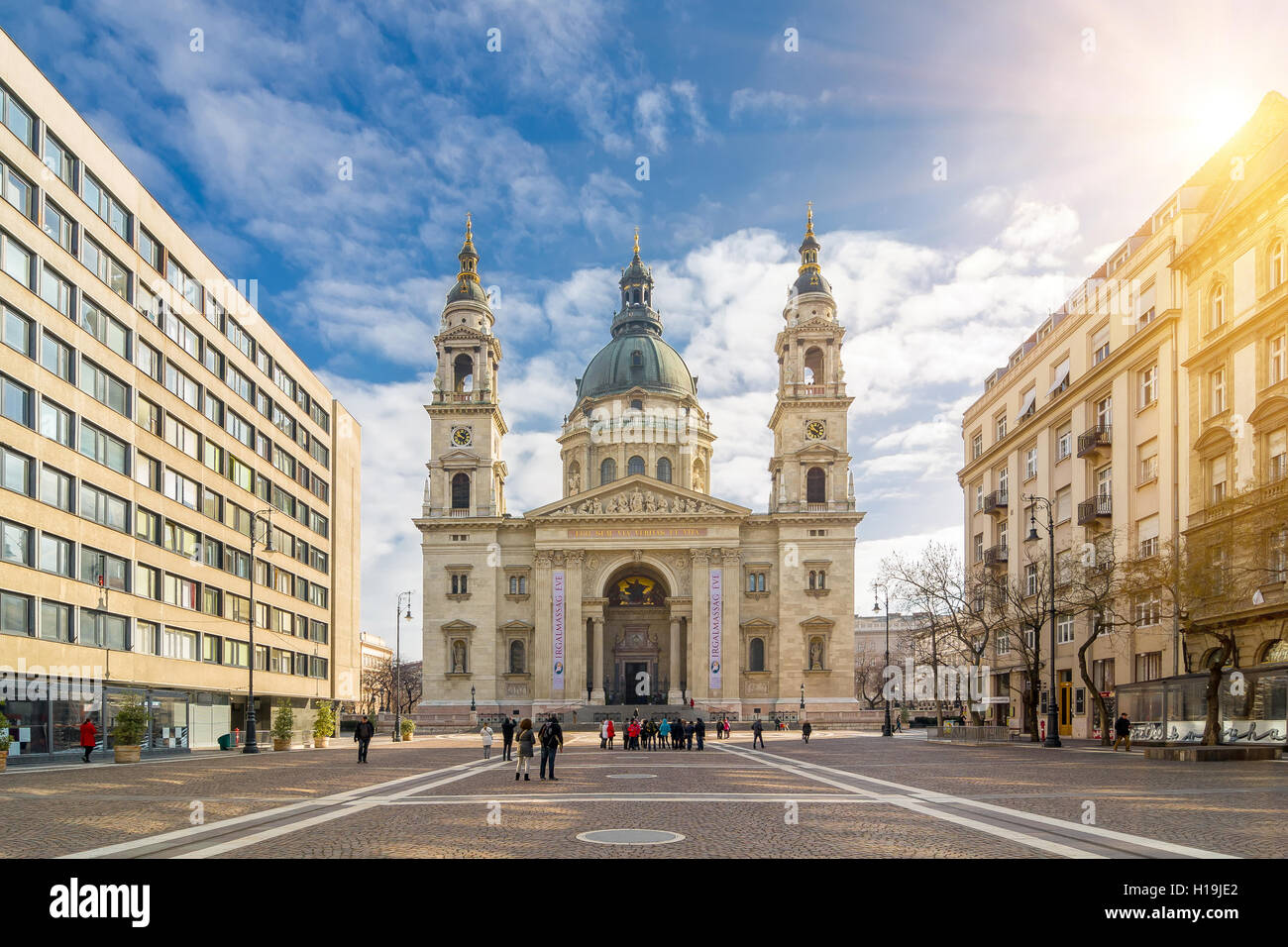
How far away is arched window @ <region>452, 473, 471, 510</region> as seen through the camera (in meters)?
89.1

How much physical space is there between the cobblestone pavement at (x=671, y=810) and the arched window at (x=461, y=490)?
195 feet

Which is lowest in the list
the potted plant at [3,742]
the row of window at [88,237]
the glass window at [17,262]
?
the potted plant at [3,742]

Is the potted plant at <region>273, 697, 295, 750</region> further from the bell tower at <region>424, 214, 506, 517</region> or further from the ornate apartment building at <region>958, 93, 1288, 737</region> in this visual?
the bell tower at <region>424, 214, 506, 517</region>

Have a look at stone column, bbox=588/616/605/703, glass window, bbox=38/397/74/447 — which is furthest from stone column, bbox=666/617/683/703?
glass window, bbox=38/397/74/447

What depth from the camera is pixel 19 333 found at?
37125mm

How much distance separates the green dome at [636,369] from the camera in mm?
105625

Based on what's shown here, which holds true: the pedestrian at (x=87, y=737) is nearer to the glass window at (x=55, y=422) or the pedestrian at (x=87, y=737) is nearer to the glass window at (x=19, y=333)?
the glass window at (x=55, y=422)

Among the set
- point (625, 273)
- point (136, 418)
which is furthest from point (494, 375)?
point (136, 418)

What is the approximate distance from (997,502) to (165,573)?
44.3 m

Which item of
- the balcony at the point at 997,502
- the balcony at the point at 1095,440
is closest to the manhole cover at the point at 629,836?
the balcony at the point at 1095,440

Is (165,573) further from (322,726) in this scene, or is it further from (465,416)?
(465,416)

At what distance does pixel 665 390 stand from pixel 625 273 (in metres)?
20.2

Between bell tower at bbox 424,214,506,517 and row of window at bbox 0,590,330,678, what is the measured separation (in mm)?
26997
